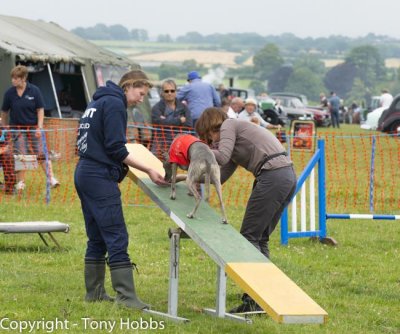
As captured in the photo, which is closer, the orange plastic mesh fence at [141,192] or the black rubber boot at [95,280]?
the black rubber boot at [95,280]

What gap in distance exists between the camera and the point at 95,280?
773cm

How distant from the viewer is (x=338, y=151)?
26453 millimetres

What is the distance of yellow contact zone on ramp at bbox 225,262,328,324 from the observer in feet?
20.5

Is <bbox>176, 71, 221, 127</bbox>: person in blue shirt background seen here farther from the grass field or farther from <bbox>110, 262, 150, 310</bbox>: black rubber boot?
<bbox>110, 262, 150, 310</bbox>: black rubber boot

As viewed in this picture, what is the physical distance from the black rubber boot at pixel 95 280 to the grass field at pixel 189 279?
0.37 ft

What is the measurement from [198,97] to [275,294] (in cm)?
994

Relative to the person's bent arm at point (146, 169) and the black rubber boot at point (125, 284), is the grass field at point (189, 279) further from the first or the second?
the person's bent arm at point (146, 169)

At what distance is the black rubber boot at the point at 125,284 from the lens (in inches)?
290

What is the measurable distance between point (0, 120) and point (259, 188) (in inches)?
304

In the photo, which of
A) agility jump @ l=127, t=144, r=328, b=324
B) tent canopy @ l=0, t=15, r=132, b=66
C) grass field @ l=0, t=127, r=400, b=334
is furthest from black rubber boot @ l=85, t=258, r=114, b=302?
tent canopy @ l=0, t=15, r=132, b=66

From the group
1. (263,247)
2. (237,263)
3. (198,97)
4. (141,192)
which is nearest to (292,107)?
(198,97)

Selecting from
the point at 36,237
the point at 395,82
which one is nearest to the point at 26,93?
the point at 36,237

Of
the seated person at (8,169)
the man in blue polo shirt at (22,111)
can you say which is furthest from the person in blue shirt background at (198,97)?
the seated person at (8,169)

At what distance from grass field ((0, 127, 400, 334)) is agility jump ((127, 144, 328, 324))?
472mm
